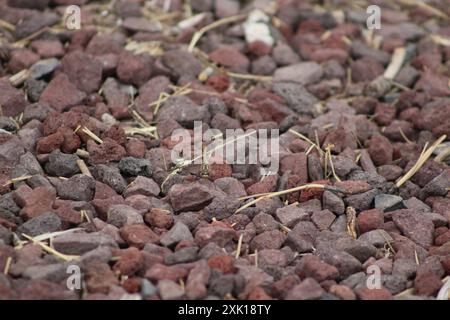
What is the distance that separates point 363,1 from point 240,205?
64.6 inches

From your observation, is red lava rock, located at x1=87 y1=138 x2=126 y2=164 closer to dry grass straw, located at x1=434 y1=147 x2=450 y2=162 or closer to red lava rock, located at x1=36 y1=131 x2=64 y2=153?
red lava rock, located at x1=36 y1=131 x2=64 y2=153

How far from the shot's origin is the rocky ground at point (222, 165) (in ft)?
6.73

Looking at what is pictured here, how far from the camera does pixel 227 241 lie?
7.16 feet

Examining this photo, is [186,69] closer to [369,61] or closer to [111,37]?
[111,37]

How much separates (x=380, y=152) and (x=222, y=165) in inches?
21.9

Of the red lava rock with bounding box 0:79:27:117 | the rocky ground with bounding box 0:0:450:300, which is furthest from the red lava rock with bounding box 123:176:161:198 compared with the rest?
the red lava rock with bounding box 0:79:27:117

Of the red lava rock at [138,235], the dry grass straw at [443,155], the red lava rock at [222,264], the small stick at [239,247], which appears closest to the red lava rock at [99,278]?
the red lava rock at [138,235]

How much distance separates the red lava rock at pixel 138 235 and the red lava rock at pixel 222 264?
19cm

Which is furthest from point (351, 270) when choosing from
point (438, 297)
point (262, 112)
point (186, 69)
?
point (186, 69)

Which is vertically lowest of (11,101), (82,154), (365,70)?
(82,154)

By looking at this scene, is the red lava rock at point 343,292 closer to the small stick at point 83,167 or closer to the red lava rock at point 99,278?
the red lava rock at point 99,278

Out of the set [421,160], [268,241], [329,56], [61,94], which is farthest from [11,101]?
[421,160]

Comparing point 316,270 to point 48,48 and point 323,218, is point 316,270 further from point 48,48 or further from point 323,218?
point 48,48

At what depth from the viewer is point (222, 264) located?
80.0 inches
